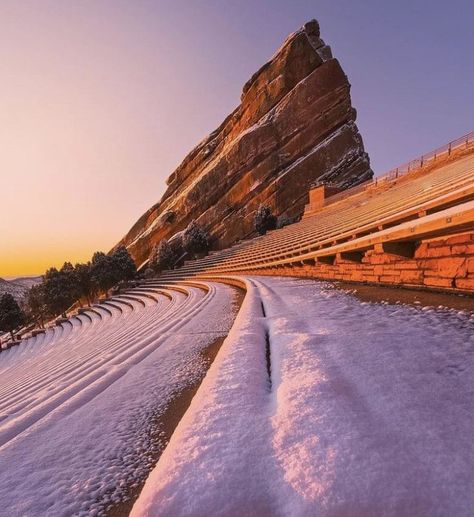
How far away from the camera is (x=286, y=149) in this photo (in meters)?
46.2

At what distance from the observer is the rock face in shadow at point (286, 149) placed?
146ft

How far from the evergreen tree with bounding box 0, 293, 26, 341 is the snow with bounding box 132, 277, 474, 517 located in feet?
137

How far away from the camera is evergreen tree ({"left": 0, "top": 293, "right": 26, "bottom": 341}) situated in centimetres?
3356

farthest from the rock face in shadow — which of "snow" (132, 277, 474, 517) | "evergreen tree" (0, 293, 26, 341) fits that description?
"snow" (132, 277, 474, 517)

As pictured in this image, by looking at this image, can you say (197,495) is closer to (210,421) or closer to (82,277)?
(210,421)

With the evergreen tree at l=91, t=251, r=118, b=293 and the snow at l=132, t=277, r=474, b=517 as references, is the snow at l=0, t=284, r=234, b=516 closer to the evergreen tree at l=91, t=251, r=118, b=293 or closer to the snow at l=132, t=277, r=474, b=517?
the snow at l=132, t=277, r=474, b=517

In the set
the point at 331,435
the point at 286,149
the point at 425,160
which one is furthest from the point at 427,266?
the point at 286,149

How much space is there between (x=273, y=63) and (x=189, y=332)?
2396 inches

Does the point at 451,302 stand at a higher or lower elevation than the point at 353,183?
lower

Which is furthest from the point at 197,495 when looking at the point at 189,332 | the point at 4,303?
the point at 4,303

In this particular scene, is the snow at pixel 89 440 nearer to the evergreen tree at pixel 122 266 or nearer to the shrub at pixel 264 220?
the shrub at pixel 264 220

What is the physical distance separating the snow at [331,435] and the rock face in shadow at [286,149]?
42.5 metres

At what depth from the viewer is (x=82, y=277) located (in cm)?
3962

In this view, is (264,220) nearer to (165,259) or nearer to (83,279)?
(165,259)
